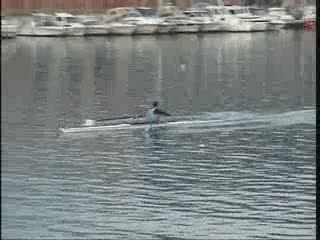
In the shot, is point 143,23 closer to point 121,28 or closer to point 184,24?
point 121,28

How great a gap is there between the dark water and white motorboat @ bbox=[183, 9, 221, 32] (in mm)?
24170

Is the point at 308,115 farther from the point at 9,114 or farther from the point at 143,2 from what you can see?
the point at 143,2

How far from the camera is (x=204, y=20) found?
61.0m

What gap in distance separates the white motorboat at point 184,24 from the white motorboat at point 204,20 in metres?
0.37

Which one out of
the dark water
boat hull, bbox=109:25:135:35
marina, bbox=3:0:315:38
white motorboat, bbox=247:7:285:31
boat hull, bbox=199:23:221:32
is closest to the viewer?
the dark water

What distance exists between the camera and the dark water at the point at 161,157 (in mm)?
12211

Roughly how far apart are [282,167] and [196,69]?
20.6 m

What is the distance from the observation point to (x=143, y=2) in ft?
217

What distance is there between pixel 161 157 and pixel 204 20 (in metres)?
43.8

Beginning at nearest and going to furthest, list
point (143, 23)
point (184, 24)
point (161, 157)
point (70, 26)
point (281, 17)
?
point (161, 157) < point (70, 26) < point (143, 23) < point (184, 24) < point (281, 17)

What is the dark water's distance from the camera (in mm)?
12211

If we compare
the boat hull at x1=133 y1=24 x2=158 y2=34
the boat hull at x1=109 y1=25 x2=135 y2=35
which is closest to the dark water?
the boat hull at x1=109 y1=25 x2=135 y2=35

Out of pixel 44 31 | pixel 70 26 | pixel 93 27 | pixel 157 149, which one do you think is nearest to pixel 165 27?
pixel 93 27

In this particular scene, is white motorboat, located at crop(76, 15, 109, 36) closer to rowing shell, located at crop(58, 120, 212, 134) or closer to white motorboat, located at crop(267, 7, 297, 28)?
white motorboat, located at crop(267, 7, 297, 28)
